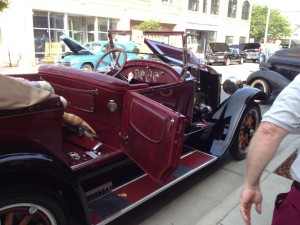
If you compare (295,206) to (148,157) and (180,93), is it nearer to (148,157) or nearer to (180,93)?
(148,157)

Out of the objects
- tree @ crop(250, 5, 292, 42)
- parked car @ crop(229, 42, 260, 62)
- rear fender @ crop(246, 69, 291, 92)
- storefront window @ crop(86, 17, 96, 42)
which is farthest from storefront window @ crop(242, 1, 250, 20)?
rear fender @ crop(246, 69, 291, 92)

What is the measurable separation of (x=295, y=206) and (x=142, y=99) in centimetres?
154

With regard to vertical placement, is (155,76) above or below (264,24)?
below

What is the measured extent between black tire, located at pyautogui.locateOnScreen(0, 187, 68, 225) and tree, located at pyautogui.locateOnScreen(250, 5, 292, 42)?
49.4 meters

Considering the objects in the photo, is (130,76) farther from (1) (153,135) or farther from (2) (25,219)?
(2) (25,219)

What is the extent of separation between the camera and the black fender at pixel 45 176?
1.86 meters

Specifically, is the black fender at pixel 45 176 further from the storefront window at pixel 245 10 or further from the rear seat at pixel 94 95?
the storefront window at pixel 245 10

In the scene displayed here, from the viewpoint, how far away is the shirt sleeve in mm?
1280

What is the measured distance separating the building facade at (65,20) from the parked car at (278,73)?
410 centimetres

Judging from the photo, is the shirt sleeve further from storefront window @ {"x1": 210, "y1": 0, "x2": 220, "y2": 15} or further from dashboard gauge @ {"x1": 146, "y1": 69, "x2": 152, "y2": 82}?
storefront window @ {"x1": 210, "y1": 0, "x2": 220, "y2": 15}

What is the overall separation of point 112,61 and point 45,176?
2598 mm

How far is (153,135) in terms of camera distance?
255 centimetres

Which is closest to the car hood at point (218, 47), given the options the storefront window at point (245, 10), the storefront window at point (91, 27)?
the storefront window at point (91, 27)

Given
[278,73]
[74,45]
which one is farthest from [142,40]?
[74,45]
